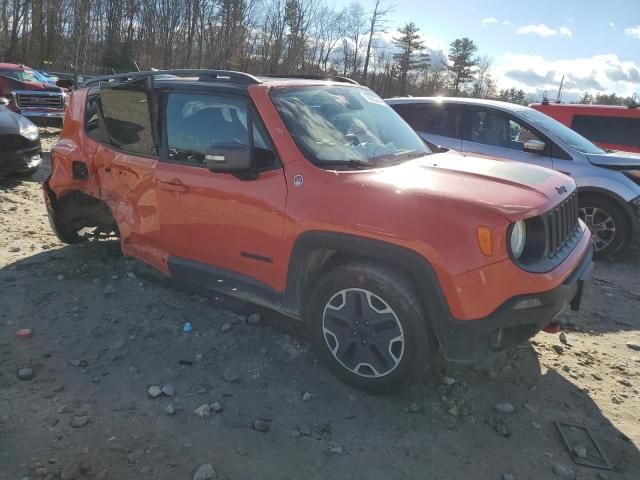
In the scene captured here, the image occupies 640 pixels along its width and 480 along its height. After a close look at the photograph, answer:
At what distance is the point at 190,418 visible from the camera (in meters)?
2.88

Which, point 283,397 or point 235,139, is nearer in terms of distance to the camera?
point 283,397

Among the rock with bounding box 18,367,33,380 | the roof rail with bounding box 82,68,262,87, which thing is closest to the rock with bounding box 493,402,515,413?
the roof rail with bounding box 82,68,262,87

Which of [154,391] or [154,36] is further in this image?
[154,36]

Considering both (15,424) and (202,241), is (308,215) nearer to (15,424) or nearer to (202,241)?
(202,241)

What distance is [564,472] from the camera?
Answer: 2576 mm

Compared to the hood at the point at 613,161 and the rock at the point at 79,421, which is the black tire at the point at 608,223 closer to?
the hood at the point at 613,161

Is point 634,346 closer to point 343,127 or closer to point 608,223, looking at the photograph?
point 608,223

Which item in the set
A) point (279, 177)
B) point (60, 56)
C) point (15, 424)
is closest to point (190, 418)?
point (15, 424)

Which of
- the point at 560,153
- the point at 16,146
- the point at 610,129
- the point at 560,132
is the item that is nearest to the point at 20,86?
the point at 16,146

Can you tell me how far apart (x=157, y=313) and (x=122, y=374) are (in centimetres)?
81

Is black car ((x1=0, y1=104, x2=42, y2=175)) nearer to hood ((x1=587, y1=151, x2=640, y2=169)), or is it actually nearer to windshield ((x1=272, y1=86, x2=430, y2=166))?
windshield ((x1=272, y1=86, x2=430, y2=166))

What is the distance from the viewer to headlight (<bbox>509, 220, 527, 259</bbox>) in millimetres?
2694

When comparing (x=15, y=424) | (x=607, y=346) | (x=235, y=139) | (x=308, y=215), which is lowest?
(x=15, y=424)

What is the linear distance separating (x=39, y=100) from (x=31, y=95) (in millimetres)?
225
